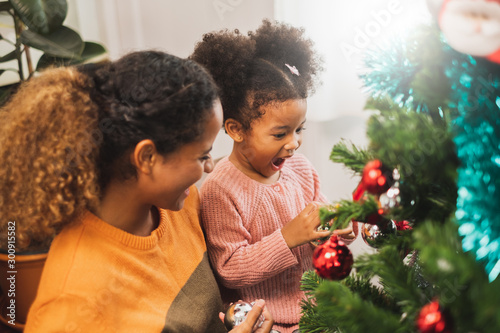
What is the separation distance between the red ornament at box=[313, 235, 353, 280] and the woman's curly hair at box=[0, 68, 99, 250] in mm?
400

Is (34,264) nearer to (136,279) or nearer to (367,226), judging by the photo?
(136,279)

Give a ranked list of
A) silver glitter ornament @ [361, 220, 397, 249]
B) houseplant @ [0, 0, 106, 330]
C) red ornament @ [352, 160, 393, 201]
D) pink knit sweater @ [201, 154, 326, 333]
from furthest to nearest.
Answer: houseplant @ [0, 0, 106, 330] < pink knit sweater @ [201, 154, 326, 333] < silver glitter ornament @ [361, 220, 397, 249] < red ornament @ [352, 160, 393, 201]

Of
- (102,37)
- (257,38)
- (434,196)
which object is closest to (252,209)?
(257,38)

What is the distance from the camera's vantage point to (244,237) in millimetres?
1015

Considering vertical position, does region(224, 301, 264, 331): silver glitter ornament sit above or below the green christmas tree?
below

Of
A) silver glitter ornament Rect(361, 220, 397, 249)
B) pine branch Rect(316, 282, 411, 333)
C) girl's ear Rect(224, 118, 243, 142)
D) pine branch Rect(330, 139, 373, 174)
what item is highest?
pine branch Rect(330, 139, 373, 174)

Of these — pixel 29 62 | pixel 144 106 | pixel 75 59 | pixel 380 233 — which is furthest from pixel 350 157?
pixel 29 62

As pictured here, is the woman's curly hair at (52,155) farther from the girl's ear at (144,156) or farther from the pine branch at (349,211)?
the pine branch at (349,211)

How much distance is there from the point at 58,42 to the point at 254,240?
2.83 feet

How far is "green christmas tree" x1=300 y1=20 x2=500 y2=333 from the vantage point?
1.25 ft

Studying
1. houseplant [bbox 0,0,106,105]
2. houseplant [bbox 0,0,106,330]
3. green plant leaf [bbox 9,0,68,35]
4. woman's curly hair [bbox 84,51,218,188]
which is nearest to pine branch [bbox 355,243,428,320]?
woman's curly hair [bbox 84,51,218,188]

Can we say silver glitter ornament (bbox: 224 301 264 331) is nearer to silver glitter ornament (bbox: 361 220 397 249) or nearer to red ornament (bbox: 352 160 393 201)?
silver glitter ornament (bbox: 361 220 397 249)

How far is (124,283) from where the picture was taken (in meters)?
0.75

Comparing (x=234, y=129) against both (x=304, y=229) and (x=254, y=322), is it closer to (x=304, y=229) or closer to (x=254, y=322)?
(x=304, y=229)
